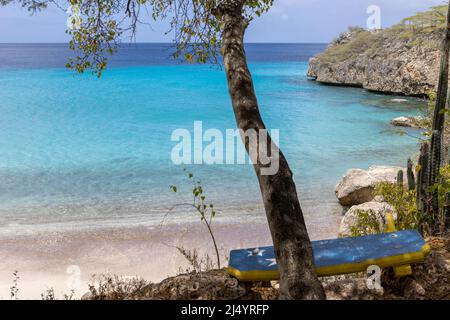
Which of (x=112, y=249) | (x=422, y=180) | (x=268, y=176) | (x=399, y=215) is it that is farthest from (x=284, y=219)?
(x=112, y=249)

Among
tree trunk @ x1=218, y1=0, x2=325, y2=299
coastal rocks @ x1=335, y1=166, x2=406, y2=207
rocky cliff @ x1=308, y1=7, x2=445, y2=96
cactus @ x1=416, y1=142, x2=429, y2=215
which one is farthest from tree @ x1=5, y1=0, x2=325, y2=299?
rocky cliff @ x1=308, y1=7, x2=445, y2=96

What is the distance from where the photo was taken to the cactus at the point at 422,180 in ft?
28.0

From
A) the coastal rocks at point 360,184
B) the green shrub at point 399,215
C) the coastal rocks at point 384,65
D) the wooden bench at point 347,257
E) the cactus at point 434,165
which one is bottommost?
the coastal rocks at point 360,184

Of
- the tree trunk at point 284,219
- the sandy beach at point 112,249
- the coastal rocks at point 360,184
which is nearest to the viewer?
the tree trunk at point 284,219

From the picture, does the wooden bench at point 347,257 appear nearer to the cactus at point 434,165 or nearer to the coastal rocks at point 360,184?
the cactus at point 434,165

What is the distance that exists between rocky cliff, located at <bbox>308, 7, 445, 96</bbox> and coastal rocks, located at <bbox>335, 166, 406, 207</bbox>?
22120 millimetres

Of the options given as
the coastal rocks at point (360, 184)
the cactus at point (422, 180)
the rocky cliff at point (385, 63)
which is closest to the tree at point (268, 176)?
the cactus at point (422, 180)

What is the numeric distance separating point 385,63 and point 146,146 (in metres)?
27.5

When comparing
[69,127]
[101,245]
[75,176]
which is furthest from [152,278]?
[69,127]

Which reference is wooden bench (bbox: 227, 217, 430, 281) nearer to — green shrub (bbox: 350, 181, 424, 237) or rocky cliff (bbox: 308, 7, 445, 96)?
green shrub (bbox: 350, 181, 424, 237)

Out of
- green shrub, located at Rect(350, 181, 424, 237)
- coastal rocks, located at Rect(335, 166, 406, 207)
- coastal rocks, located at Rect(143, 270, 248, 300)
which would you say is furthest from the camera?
coastal rocks, located at Rect(335, 166, 406, 207)

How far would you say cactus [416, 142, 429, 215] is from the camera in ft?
28.0

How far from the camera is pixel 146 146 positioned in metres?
25.9

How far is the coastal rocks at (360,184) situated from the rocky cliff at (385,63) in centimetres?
2212
